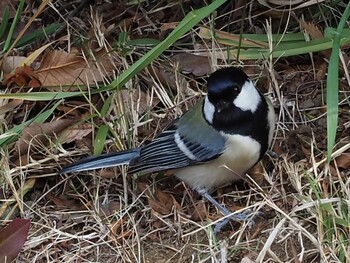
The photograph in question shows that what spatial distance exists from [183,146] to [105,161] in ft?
0.97

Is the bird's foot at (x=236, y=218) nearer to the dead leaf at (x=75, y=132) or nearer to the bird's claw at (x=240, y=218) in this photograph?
the bird's claw at (x=240, y=218)

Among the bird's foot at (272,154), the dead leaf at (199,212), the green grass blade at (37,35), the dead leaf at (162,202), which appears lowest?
the dead leaf at (199,212)

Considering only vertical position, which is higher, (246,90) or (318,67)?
(246,90)

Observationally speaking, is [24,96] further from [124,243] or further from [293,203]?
[293,203]

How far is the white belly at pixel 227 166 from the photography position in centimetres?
314

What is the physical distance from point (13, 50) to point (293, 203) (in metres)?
1.51

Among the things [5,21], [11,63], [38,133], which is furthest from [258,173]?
[5,21]

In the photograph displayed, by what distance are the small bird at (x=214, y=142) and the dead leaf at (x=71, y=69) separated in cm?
45

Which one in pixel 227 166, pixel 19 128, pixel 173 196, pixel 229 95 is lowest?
pixel 173 196

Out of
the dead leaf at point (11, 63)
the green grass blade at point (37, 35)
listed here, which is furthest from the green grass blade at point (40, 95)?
the green grass blade at point (37, 35)

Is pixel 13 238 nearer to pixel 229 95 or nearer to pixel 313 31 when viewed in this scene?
pixel 229 95

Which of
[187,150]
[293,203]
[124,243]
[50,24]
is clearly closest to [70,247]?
[124,243]

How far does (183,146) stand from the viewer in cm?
329

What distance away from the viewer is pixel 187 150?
3.28m
